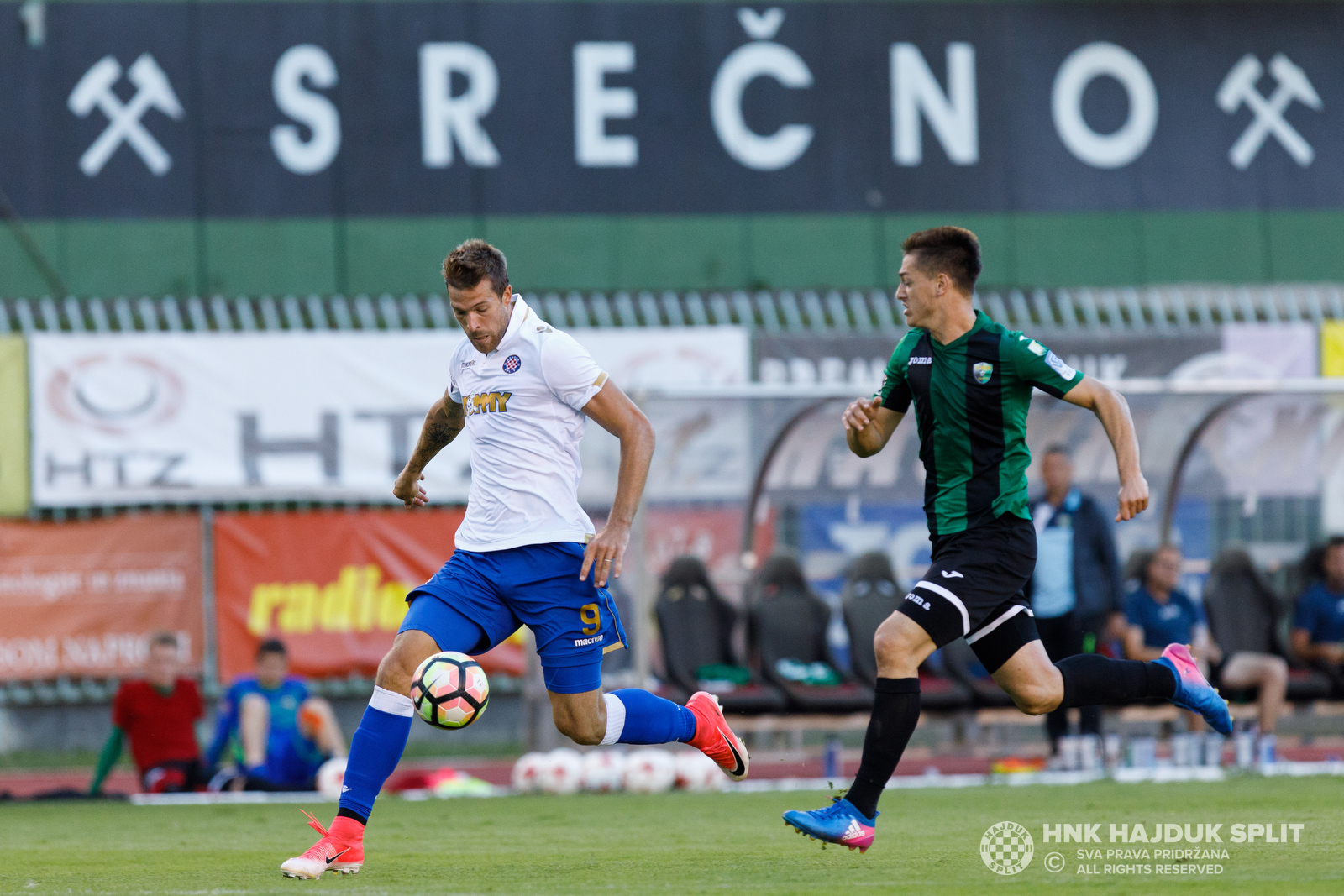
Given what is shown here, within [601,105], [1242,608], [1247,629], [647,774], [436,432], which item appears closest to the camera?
[436,432]

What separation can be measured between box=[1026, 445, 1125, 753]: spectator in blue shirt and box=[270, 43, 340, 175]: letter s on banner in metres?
7.92

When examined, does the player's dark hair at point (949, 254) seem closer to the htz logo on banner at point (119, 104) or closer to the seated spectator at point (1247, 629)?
the seated spectator at point (1247, 629)

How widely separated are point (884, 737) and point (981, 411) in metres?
1.18

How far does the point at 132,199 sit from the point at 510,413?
10.9m

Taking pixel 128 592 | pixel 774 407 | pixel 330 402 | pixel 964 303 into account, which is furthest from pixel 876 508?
pixel 964 303

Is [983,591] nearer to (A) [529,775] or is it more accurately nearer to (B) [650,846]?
(B) [650,846]

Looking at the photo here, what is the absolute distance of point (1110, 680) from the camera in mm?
6766

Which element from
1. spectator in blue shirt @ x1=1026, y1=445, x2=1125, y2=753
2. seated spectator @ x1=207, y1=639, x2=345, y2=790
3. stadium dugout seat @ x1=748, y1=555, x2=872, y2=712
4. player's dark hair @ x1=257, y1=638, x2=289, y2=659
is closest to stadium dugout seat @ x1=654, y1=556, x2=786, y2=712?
stadium dugout seat @ x1=748, y1=555, x2=872, y2=712

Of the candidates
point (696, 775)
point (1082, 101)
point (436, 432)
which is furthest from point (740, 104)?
point (436, 432)

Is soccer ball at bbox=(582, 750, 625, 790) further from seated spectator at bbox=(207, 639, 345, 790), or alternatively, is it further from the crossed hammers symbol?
the crossed hammers symbol

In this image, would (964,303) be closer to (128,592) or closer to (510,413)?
(510,413)

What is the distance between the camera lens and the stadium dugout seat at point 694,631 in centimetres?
1201

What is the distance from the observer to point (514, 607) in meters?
6.51

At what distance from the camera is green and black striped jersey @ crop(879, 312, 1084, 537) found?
21.3ft
